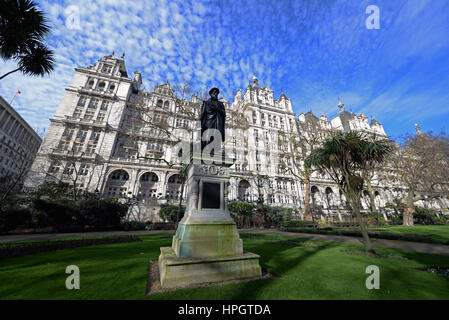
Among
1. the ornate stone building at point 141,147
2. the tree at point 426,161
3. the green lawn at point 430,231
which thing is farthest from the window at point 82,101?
the tree at point 426,161

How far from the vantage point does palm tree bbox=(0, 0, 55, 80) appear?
8375mm

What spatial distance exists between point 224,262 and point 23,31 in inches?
567

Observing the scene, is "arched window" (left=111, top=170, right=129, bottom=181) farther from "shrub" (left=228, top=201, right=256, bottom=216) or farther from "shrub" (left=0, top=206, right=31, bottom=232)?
"shrub" (left=228, top=201, right=256, bottom=216)

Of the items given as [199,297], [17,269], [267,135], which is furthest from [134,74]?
[199,297]

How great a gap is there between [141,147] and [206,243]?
33.3 m

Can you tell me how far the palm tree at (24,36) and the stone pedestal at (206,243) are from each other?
1160cm

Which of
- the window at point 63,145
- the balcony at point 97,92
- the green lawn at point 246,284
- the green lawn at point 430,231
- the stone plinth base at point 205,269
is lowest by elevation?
the green lawn at point 246,284

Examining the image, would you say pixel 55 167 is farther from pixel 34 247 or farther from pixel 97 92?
pixel 34 247

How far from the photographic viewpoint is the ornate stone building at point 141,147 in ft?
91.2

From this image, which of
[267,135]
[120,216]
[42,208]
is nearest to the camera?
[42,208]

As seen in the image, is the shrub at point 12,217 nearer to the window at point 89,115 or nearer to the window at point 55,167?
the window at point 55,167

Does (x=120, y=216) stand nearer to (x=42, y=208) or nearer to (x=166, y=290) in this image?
(x=42, y=208)

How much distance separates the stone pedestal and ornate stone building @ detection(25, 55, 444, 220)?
64.7ft
